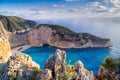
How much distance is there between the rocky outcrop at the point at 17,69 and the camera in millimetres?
8414

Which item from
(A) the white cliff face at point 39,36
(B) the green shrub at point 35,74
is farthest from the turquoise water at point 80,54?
(B) the green shrub at point 35,74

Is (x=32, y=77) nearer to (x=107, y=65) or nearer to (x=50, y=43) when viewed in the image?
(x=107, y=65)

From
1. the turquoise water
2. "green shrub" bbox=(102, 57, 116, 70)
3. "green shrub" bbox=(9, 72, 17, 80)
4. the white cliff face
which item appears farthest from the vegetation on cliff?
"green shrub" bbox=(9, 72, 17, 80)

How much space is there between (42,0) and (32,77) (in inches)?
632

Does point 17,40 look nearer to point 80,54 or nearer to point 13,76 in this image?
point 80,54

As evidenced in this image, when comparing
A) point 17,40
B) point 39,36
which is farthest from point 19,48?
point 39,36

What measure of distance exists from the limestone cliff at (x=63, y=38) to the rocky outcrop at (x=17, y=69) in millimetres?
14471

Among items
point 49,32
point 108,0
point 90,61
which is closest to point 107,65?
point 90,61

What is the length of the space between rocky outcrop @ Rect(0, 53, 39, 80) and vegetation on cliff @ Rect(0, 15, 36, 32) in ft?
55.2

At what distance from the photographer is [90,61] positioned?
20766 millimetres

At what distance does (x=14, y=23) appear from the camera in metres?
25.8

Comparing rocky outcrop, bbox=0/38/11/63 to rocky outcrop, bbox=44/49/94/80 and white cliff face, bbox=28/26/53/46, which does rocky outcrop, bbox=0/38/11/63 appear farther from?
white cliff face, bbox=28/26/53/46

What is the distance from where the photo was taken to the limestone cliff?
967 inches

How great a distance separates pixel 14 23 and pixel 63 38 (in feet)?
11.9
